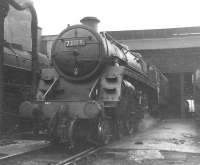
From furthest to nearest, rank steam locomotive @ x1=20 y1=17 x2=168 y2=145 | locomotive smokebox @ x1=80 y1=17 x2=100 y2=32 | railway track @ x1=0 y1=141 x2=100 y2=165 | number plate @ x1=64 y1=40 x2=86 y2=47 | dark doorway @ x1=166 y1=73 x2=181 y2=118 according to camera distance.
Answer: dark doorway @ x1=166 y1=73 x2=181 y2=118 < locomotive smokebox @ x1=80 y1=17 x2=100 y2=32 < number plate @ x1=64 y1=40 x2=86 y2=47 < steam locomotive @ x1=20 y1=17 x2=168 y2=145 < railway track @ x1=0 y1=141 x2=100 y2=165

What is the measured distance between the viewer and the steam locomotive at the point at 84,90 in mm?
7398

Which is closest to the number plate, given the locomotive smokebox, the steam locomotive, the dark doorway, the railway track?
the steam locomotive

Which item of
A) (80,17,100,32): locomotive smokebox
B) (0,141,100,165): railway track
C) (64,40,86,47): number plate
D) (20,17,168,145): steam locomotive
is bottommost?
(0,141,100,165): railway track

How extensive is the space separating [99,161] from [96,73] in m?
2.69

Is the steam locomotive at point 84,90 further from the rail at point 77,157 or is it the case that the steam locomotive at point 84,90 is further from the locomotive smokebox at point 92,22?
the rail at point 77,157

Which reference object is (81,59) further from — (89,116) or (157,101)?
(157,101)

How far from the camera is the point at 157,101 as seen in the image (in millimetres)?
15000

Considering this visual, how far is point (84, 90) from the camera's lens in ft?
28.3

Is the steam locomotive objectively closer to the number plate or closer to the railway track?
the number plate

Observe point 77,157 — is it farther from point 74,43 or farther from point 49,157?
point 74,43

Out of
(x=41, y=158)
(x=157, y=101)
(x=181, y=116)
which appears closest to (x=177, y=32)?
(x=181, y=116)

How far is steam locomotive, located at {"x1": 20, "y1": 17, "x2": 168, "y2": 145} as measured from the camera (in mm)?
7398

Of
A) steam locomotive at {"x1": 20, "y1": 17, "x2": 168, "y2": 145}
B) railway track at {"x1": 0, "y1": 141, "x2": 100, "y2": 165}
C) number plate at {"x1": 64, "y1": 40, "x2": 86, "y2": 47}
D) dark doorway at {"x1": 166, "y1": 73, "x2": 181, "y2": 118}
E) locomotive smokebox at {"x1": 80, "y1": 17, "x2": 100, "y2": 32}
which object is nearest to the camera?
railway track at {"x1": 0, "y1": 141, "x2": 100, "y2": 165}

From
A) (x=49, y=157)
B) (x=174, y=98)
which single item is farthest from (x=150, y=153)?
(x=174, y=98)
